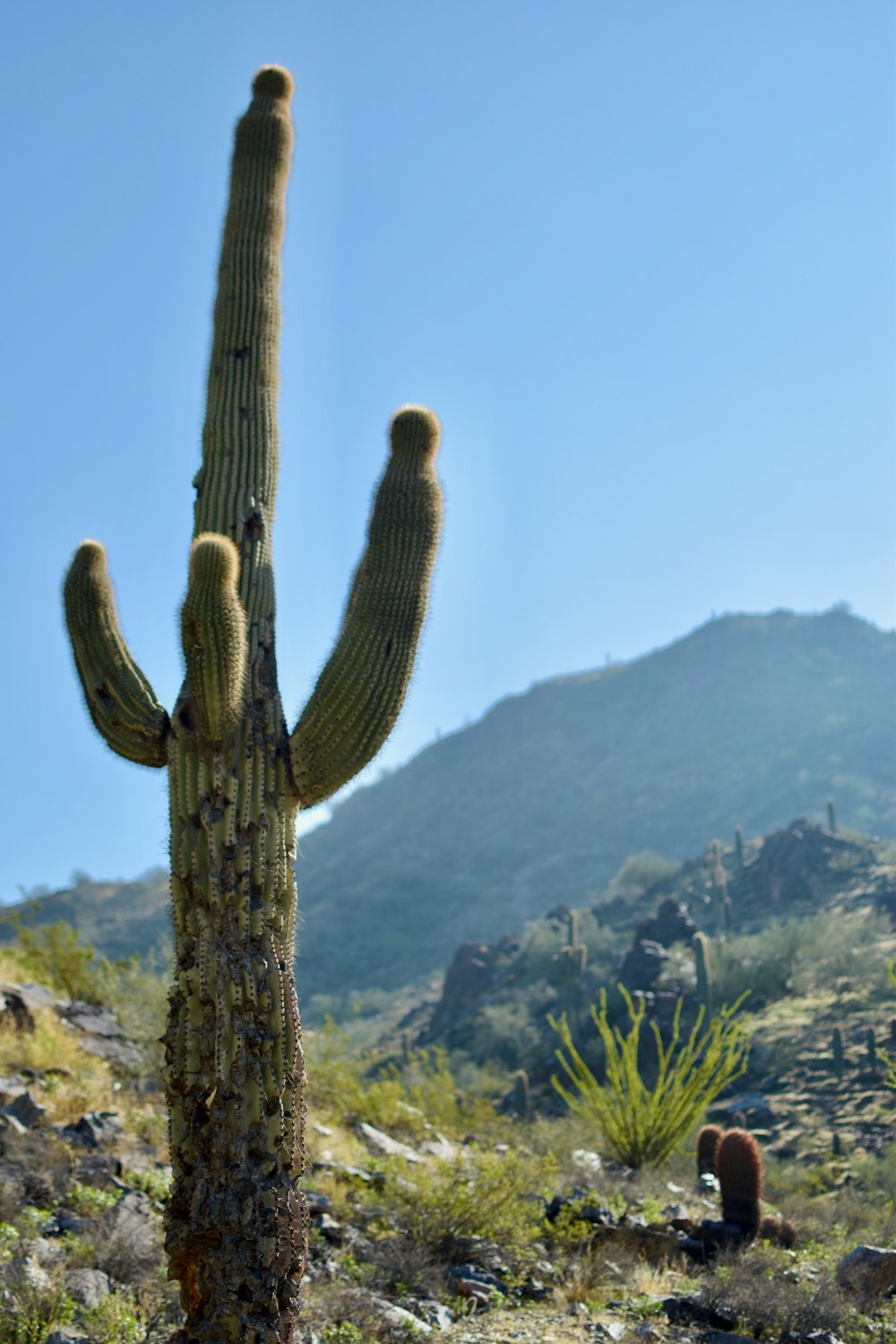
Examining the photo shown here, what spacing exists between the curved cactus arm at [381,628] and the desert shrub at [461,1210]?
4.21m

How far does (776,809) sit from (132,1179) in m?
56.4

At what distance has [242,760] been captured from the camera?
5195mm

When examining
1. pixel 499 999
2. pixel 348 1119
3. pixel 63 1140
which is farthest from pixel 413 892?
pixel 63 1140

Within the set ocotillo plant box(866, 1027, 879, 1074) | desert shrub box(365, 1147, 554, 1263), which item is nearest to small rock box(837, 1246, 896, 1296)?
desert shrub box(365, 1147, 554, 1263)

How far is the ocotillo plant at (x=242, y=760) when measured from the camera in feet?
15.6

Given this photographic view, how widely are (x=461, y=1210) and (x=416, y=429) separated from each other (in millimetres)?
5550

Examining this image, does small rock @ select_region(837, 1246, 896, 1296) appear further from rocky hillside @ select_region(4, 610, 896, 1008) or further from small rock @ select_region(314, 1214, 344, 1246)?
rocky hillside @ select_region(4, 610, 896, 1008)

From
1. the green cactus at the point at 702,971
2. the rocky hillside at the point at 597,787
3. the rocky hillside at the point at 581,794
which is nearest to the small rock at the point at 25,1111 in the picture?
the green cactus at the point at 702,971

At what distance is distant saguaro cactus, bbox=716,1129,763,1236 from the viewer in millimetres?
8883

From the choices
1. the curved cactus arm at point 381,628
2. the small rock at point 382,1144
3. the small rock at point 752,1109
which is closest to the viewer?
the curved cactus arm at point 381,628

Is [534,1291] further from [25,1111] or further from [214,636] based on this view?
[214,636]

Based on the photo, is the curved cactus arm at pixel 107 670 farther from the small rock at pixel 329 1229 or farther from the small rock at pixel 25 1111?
the small rock at pixel 25 1111

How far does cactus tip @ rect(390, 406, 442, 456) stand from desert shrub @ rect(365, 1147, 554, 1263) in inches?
212

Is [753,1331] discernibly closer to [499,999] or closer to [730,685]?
[499,999]
